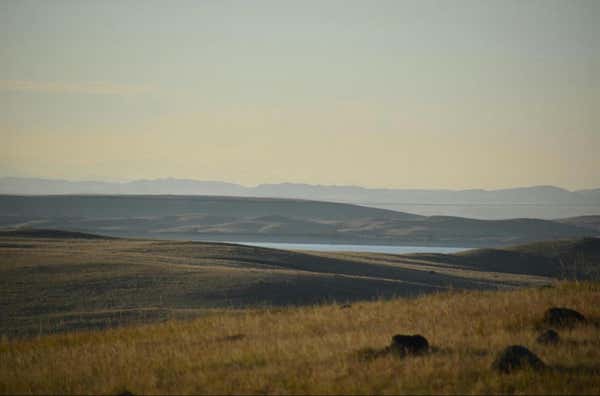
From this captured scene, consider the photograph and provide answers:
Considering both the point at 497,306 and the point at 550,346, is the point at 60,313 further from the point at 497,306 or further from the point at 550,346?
the point at 550,346

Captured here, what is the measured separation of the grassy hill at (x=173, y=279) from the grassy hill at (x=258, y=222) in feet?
174

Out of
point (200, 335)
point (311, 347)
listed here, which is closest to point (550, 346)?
point (311, 347)

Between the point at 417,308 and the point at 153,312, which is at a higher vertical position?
the point at 417,308

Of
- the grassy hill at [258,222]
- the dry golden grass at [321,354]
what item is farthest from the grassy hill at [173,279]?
the grassy hill at [258,222]

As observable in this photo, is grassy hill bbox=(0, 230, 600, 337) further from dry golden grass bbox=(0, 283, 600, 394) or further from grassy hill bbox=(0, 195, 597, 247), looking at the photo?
grassy hill bbox=(0, 195, 597, 247)

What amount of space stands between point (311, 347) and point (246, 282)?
25509 millimetres

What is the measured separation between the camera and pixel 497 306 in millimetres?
15328

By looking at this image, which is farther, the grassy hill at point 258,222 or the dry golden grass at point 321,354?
the grassy hill at point 258,222

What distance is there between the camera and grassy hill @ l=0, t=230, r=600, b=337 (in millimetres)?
29297

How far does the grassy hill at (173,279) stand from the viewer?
29297 mm

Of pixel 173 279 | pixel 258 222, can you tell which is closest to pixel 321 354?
pixel 173 279

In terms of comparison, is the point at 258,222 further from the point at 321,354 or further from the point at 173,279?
the point at 321,354

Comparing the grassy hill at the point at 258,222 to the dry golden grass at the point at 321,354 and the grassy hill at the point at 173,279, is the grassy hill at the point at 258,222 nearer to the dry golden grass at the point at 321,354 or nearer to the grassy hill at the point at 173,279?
the grassy hill at the point at 173,279

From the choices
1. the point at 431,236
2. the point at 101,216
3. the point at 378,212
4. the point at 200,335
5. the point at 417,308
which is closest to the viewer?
the point at 200,335
